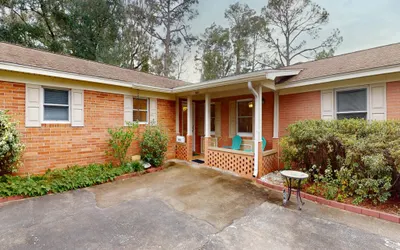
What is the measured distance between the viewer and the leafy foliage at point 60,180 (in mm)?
4270

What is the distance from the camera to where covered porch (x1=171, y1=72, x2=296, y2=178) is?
5.74 meters

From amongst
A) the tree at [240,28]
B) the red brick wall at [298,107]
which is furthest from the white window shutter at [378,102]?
the tree at [240,28]

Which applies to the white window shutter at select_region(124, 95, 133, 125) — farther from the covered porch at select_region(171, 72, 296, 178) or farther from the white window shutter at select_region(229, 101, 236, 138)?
the white window shutter at select_region(229, 101, 236, 138)

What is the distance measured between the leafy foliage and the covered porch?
3.00 metres

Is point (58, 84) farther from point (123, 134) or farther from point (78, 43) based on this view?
point (78, 43)

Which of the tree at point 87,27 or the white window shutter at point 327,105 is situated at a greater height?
the tree at point 87,27

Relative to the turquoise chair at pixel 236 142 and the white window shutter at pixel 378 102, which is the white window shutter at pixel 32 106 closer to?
the turquoise chair at pixel 236 142

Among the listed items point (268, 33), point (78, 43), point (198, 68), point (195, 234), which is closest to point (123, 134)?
point (195, 234)

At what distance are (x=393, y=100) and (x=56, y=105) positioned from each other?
920cm

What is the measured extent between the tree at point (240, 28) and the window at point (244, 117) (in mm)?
11782

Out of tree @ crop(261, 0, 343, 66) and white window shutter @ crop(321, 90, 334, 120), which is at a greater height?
tree @ crop(261, 0, 343, 66)

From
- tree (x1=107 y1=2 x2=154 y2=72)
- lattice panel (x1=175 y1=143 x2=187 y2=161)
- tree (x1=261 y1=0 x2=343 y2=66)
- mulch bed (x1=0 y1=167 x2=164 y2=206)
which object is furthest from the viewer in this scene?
tree (x1=107 y1=2 x2=154 y2=72)

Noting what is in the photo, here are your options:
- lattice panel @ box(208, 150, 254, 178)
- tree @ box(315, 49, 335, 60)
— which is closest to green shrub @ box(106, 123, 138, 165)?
lattice panel @ box(208, 150, 254, 178)

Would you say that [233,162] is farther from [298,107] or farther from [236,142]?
[298,107]
